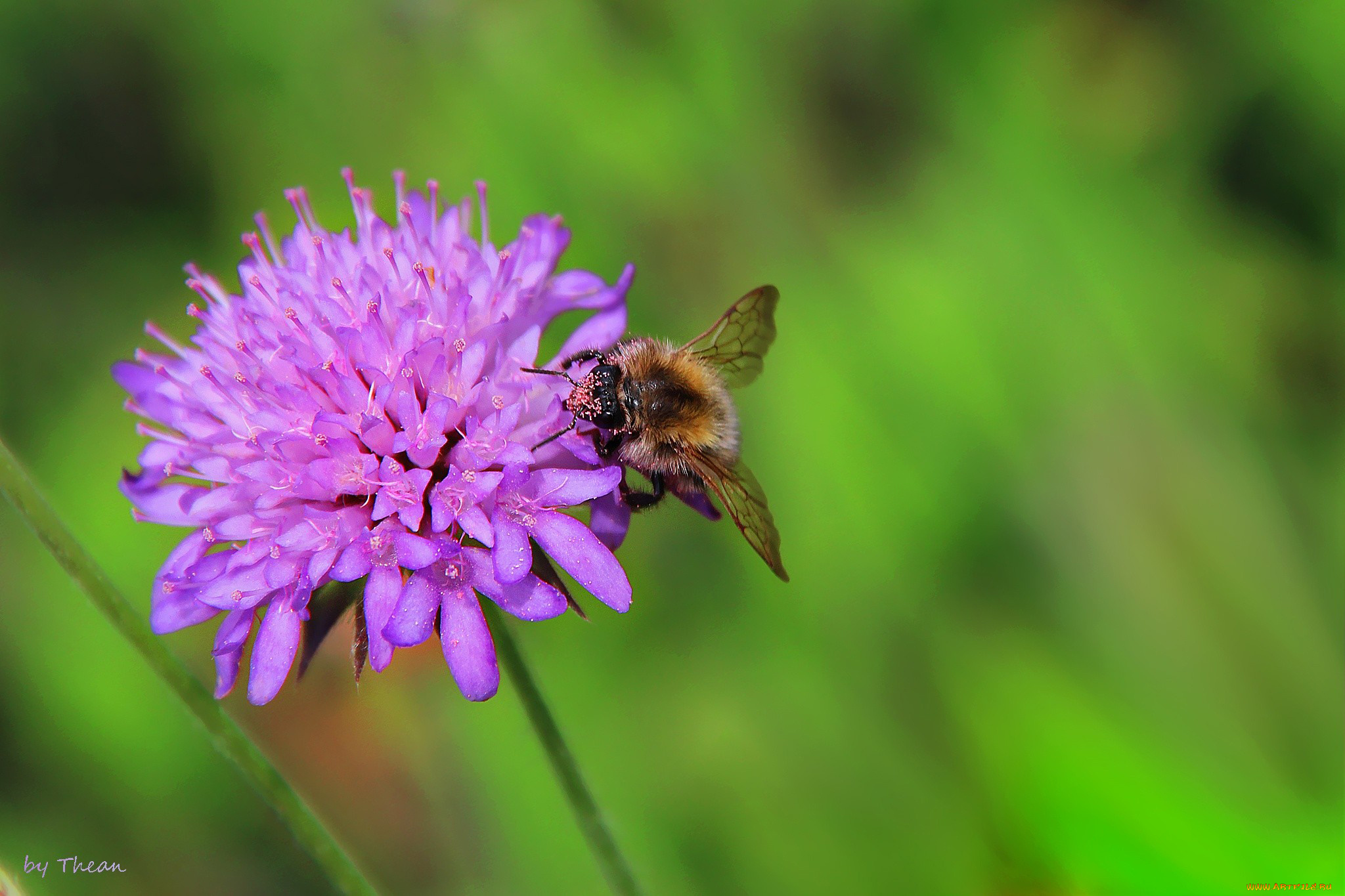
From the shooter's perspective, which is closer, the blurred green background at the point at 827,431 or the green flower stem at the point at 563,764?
the green flower stem at the point at 563,764

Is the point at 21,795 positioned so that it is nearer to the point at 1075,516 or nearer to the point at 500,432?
the point at 500,432

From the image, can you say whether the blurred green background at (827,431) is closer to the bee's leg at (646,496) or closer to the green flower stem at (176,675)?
the bee's leg at (646,496)

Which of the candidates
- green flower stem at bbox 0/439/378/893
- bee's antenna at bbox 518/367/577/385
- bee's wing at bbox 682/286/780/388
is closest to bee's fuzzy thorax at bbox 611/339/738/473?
bee's antenna at bbox 518/367/577/385

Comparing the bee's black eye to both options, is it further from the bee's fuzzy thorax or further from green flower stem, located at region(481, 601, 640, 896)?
green flower stem, located at region(481, 601, 640, 896)

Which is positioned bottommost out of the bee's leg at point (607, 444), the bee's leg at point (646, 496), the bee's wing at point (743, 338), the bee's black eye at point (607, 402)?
the bee's leg at point (646, 496)

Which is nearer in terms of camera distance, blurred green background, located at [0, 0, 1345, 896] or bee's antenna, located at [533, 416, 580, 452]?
bee's antenna, located at [533, 416, 580, 452]

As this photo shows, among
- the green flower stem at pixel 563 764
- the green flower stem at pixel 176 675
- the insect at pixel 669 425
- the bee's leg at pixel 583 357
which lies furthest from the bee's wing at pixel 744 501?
the green flower stem at pixel 176 675

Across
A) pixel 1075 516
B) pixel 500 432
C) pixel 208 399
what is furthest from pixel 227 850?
pixel 1075 516
